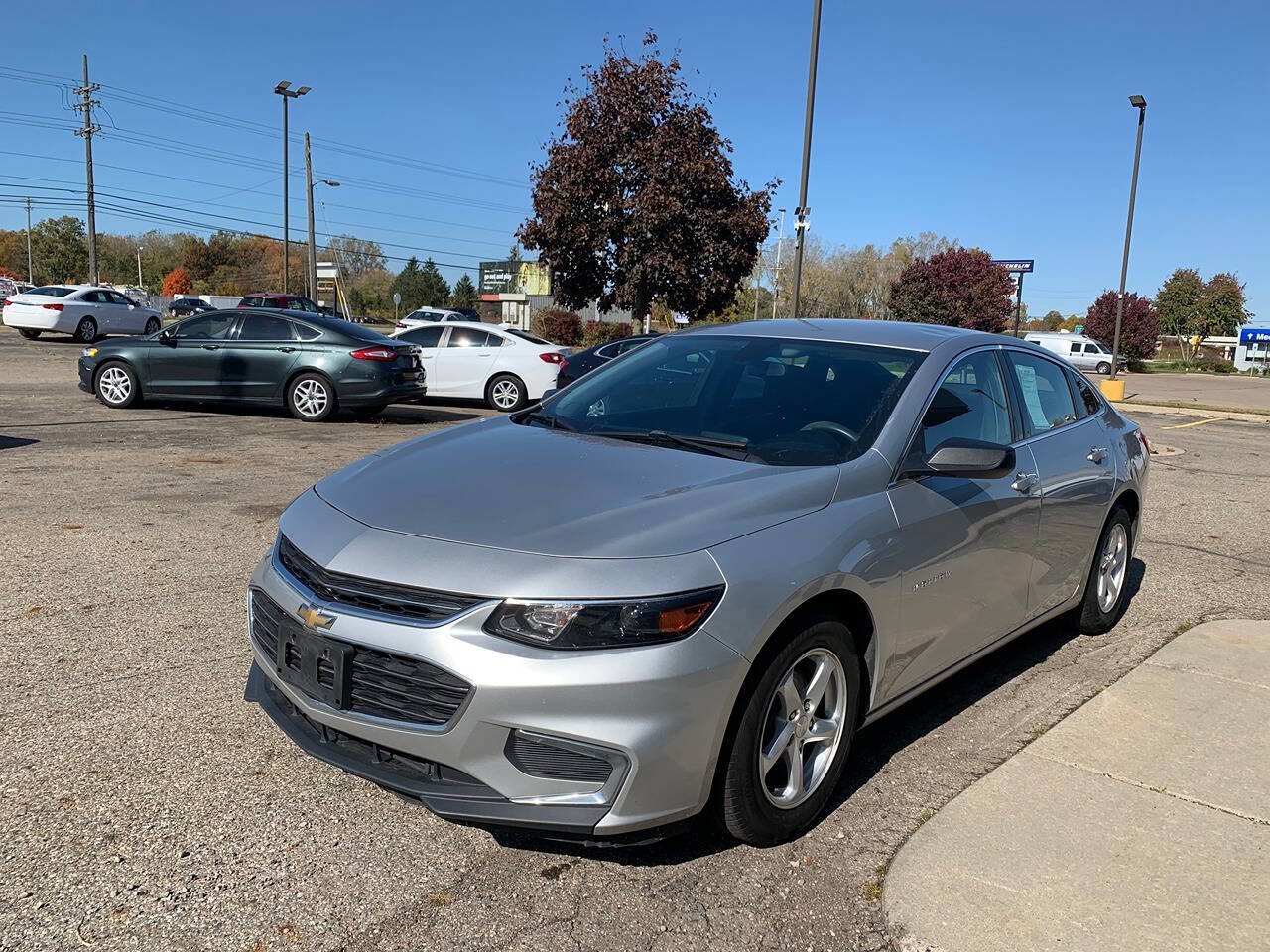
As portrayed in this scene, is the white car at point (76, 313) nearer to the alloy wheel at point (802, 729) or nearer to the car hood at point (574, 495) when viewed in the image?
the car hood at point (574, 495)

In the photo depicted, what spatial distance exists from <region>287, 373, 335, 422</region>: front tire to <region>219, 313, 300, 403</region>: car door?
0.57 feet

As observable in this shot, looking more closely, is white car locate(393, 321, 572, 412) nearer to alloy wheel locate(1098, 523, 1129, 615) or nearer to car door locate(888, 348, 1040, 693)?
alloy wheel locate(1098, 523, 1129, 615)

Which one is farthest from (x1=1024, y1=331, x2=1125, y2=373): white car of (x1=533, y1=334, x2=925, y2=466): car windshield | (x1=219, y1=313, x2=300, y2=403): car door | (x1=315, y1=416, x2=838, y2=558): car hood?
(x1=315, y1=416, x2=838, y2=558): car hood

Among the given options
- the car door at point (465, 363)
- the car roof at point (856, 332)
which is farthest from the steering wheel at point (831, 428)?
the car door at point (465, 363)

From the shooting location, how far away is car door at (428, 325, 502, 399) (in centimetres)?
1650

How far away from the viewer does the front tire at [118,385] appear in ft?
44.1

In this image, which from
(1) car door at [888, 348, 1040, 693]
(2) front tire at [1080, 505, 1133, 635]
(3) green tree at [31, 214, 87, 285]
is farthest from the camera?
(3) green tree at [31, 214, 87, 285]

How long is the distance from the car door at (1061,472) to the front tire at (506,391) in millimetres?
12006

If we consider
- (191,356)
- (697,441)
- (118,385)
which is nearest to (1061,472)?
(697,441)

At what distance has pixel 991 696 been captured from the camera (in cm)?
449

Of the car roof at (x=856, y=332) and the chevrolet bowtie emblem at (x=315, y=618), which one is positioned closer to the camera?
the chevrolet bowtie emblem at (x=315, y=618)

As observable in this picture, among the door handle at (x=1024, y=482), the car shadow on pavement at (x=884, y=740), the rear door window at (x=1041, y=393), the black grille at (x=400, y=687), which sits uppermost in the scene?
the rear door window at (x=1041, y=393)

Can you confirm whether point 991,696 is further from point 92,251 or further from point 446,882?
point 92,251

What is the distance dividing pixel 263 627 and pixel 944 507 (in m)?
2.38
